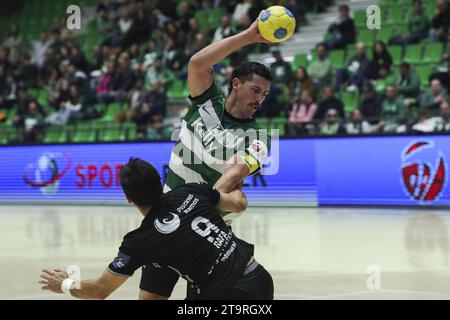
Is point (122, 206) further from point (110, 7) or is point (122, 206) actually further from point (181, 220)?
point (181, 220)

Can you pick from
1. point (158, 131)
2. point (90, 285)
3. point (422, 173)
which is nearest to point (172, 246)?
point (90, 285)

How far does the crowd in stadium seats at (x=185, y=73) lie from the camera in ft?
58.1

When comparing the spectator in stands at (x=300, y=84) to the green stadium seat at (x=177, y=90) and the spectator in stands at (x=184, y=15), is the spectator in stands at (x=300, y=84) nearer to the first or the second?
the green stadium seat at (x=177, y=90)

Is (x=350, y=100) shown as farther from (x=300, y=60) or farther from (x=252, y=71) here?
(x=252, y=71)

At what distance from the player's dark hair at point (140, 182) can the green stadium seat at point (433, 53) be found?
14815 millimetres

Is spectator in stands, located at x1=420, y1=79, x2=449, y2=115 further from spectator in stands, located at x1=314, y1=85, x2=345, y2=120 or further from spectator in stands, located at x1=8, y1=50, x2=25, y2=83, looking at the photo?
spectator in stands, located at x1=8, y1=50, x2=25, y2=83

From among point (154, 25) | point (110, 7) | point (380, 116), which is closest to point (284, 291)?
point (380, 116)

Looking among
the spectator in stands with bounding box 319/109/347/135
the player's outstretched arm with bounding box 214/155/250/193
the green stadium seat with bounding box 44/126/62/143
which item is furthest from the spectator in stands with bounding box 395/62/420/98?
the player's outstretched arm with bounding box 214/155/250/193

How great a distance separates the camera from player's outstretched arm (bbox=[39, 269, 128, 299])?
16.0 feet

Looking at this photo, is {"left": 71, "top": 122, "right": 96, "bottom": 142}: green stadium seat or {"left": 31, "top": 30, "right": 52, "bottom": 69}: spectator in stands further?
{"left": 31, "top": 30, "right": 52, "bottom": 69}: spectator in stands

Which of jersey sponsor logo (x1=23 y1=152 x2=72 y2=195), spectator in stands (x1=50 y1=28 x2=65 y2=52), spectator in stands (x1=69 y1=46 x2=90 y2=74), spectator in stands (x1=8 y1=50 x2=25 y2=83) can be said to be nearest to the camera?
jersey sponsor logo (x1=23 y1=152 x2=72 y2=195)

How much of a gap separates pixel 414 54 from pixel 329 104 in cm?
252

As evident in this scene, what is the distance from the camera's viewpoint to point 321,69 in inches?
765

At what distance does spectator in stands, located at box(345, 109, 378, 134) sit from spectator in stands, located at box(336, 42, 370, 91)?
4.72ft
